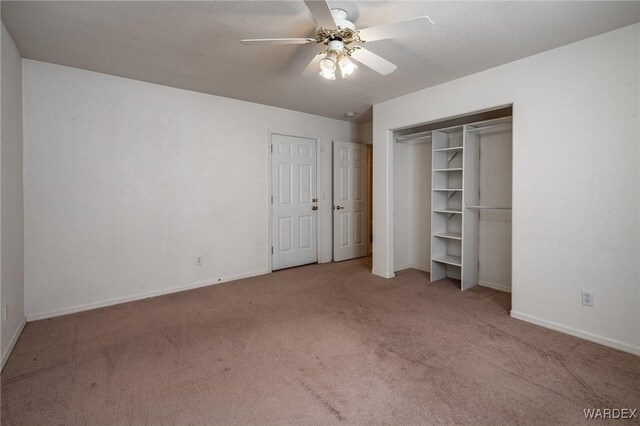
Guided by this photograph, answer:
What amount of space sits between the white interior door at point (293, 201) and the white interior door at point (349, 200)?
405 millimetres

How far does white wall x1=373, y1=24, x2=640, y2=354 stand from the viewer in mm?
2318

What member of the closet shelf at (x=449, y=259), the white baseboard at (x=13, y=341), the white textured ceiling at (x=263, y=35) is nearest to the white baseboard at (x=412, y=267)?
the closet shelf at (x=449, y=259)

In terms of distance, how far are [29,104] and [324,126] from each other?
11.8 feet

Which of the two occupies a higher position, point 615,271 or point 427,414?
point 615,271

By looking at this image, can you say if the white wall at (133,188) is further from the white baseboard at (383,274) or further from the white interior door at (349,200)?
the white baseboard at (383,274)

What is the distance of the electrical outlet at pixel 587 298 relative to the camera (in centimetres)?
251

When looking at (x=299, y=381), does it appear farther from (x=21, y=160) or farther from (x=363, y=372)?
(x=21, y=160)

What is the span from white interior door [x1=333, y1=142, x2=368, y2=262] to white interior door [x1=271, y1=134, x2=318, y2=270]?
0.41 m

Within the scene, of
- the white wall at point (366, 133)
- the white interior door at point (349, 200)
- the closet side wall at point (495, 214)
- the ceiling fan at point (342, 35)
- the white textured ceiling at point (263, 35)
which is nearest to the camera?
the ceiling fan at point (342, 35)

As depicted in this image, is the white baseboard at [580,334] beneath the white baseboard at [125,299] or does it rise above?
beneath

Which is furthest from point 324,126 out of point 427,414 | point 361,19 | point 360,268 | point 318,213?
point 427,414

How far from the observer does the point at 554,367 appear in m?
2.12

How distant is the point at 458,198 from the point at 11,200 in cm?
467

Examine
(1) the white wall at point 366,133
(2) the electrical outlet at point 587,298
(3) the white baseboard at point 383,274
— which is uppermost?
(1) the white wall at point 366,133
